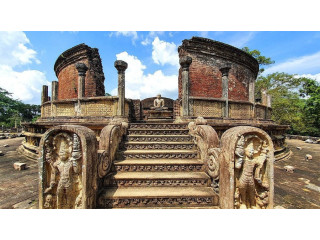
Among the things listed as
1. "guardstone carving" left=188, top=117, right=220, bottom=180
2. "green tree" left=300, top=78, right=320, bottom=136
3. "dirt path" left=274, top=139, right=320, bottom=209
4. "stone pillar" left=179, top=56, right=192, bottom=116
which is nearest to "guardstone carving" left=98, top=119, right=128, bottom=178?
"guardstone carving" left=188, top=117, right=220, bottom=180

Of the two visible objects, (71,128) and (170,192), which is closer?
(71,128)

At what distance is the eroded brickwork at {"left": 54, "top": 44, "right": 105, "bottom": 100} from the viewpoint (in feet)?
28.2

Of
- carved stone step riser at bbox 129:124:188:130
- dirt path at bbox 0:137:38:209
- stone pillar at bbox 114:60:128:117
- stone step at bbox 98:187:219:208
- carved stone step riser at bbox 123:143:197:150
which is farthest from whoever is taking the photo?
stone pillar at bbox 114:60:128:117

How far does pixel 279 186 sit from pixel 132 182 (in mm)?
3347

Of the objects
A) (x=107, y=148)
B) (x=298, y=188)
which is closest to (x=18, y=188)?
(x=107, y=148)

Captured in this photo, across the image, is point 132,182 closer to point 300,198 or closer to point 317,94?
point 300,198

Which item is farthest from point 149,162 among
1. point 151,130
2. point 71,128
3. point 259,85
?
point 259,85

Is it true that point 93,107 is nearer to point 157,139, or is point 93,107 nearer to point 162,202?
point 157,139

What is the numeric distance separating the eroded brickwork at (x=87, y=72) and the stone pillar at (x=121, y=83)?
424cm

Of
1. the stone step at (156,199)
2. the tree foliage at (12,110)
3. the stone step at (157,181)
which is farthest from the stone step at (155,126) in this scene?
the tree foliage at (12,110)

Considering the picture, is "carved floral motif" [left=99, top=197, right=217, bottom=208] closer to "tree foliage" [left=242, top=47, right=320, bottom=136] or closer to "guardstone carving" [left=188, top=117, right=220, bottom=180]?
"guardstone carving" [left=188, top=117, right=220, bottom=180]

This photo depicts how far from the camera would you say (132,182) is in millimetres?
2652

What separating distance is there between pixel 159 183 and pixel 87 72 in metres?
8.69

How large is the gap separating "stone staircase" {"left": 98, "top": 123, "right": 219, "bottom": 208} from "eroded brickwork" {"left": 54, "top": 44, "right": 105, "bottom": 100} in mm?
6500
